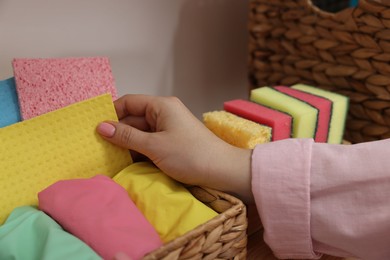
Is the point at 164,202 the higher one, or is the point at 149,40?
the point at 149,40

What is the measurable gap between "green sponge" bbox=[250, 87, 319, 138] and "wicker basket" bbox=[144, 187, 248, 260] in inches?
7.4

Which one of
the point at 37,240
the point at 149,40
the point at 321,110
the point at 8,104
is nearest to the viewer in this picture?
the point at 37,240

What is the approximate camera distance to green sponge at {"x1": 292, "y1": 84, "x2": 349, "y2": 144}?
0.60m

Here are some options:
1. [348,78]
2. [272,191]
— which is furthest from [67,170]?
[348,78]

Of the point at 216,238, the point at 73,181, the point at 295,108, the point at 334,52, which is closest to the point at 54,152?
the point at 73,181

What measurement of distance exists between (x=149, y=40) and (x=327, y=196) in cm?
40

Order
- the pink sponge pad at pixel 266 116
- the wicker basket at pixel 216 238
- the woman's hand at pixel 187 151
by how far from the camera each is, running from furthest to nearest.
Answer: the pink sponge pad at pixel 266 116
the woman's hand at pixel 187 151
the wicker basket at pixel 216 238

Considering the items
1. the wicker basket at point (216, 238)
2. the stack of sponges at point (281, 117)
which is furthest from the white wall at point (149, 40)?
the wicker basket at point (216, 238)

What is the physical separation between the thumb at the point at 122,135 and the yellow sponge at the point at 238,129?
13cm

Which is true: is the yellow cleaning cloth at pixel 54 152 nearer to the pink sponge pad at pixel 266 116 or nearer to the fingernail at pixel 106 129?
the fingernail at pixel 106 129

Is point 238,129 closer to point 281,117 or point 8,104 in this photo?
point 281,117

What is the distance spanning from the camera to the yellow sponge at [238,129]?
500 millimetres

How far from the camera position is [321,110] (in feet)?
1.87

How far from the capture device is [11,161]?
0.40 meters
